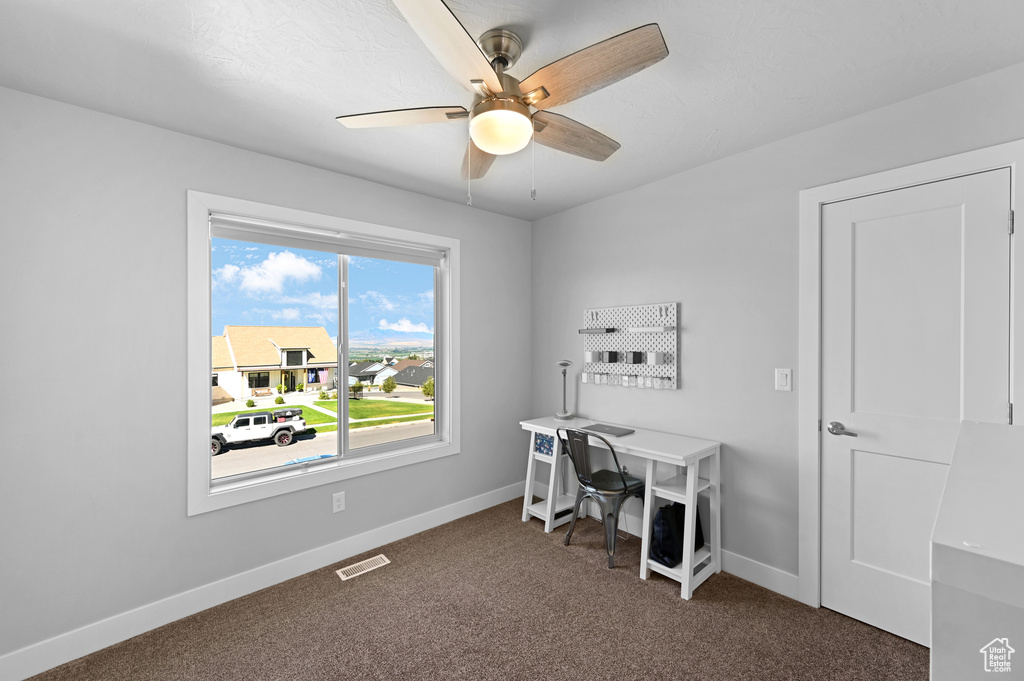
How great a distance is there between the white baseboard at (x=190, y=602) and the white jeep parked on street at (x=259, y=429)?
684 mm

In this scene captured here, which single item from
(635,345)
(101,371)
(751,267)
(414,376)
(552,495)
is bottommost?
(552,495)

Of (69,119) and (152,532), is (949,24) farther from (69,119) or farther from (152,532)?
(152,532)

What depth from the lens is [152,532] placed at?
2150 millimetres

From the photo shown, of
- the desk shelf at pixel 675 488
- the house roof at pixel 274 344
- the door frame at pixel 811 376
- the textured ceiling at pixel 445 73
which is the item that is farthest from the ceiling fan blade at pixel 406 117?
the desk shelf at pixel 675 488

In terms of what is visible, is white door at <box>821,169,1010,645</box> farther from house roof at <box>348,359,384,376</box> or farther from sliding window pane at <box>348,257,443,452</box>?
house roof at <box>348,359,384,376</box>

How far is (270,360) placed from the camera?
2.65 meters

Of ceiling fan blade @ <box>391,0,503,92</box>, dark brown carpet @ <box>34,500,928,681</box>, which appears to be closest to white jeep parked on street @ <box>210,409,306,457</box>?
dark brown carpet @ <box>34,500,928,681</box>

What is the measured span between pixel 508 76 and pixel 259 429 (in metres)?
2.34

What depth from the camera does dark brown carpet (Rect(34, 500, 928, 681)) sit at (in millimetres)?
1853

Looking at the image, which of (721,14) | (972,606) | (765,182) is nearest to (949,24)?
(721,14)

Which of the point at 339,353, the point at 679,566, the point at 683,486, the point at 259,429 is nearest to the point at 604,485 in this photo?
the point at 683,486

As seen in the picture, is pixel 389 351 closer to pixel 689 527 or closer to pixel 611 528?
pixel 611 528

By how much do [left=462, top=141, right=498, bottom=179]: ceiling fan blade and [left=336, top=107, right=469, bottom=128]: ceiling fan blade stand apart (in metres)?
0.26

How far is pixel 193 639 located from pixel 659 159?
3.41 m
